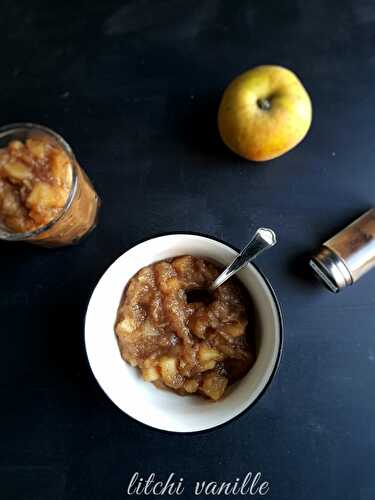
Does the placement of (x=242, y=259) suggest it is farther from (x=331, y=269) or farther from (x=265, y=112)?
(x=265, y=112)

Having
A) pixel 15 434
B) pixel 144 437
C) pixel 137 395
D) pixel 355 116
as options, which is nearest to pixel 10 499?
pixel 15 434

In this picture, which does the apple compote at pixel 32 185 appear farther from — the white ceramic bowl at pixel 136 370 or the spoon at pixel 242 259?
the spoon at pixel 242 259

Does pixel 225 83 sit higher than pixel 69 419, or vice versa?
pixel 225 83

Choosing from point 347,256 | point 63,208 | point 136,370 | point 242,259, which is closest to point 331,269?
point 347,256

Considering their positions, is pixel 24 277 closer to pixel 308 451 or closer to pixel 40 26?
pixel 40 26

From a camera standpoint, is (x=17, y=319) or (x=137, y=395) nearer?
(x=137, y=395)

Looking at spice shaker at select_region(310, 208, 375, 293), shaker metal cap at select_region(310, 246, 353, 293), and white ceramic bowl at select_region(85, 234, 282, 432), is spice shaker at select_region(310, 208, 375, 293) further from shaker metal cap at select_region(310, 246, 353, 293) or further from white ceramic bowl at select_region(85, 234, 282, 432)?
white ceramic bowl at select_region(85, 234, 282, 432)

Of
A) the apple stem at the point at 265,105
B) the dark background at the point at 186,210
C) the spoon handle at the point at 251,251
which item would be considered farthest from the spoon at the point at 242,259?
the apple stem at the point at 265,105
